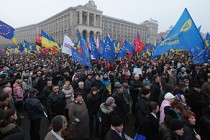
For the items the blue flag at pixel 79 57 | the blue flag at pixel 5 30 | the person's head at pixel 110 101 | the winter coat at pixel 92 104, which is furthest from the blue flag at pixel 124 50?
the person's head at pixel 110 101

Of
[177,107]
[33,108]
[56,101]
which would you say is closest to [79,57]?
[56,101]

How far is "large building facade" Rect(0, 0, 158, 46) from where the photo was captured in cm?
7144

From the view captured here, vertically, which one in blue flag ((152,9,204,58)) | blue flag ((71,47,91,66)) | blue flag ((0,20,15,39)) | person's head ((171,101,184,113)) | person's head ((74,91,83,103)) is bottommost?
person's head ((171,101,184,113))

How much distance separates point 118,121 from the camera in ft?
9.89

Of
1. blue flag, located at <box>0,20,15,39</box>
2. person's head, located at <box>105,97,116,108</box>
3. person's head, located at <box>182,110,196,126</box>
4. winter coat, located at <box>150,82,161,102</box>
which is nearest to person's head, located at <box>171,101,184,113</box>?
person's head, located at <box>182,110,196,126</box>

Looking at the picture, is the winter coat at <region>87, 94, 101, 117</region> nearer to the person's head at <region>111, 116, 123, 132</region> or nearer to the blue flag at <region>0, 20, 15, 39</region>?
the person's head at <region>111, 116, 123, 132</region>

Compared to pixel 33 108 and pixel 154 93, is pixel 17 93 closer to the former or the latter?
pixel 33 108

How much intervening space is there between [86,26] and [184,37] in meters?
67.0

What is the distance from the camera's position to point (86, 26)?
70875 millimetres

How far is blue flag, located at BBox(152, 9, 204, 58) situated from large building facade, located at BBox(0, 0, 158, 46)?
6453 cm

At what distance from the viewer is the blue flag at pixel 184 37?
19.5 ft

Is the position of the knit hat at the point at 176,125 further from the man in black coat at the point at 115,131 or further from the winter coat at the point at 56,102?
the winter coat at the point at 56,102

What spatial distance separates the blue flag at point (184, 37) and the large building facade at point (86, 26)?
6453 cm

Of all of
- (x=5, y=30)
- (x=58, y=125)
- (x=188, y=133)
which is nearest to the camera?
(x=58, y=125)
